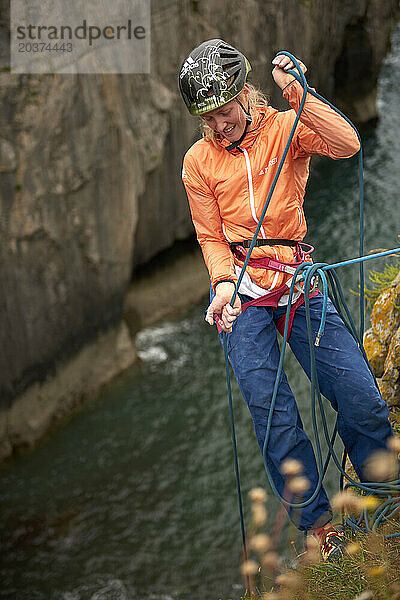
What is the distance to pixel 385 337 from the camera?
5.68 m

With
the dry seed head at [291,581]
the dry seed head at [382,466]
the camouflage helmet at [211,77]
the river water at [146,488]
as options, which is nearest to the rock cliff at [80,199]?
the river water at [146,488]

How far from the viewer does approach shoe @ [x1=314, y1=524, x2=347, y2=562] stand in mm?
3867

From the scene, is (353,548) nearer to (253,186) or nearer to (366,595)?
(366,595)

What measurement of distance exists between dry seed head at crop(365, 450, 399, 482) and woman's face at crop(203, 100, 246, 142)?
1926 mm

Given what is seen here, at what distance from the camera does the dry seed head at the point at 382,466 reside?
4.05 metres

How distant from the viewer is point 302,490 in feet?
13.3

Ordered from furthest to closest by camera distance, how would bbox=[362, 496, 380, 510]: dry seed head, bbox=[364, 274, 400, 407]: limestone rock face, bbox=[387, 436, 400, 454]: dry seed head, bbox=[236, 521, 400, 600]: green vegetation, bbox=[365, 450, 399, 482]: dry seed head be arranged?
bbox=[364, 274, 400, 407]: limestone rock face, bbox=[362, 496, 380, 510]: dry seed head, bbox=[365, 450, 399, 482]: dry seed head, bbox=[387, 436, 400, 454]: dry seed head, bbox=[236, 521, 400, 600]: green vegetation

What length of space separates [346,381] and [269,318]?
0.55 metres

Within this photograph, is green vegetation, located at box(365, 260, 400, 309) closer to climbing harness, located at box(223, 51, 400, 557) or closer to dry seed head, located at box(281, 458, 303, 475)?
climbing harness, located at box(223, 51, 400, 557)

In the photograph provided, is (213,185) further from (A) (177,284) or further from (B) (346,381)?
(A) (177,284)

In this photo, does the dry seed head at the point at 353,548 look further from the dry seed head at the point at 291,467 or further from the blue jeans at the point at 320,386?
the dry seed head at the point at 291,467

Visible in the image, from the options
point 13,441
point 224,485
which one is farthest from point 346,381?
point 13,441

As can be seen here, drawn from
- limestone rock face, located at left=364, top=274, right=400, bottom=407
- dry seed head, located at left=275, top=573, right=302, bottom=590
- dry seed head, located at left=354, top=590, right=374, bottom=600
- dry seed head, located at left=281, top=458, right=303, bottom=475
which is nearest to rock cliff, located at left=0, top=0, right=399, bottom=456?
limestone rock face, located at left=364, top=274, right=400, bottom=407

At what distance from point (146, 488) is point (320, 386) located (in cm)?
689
